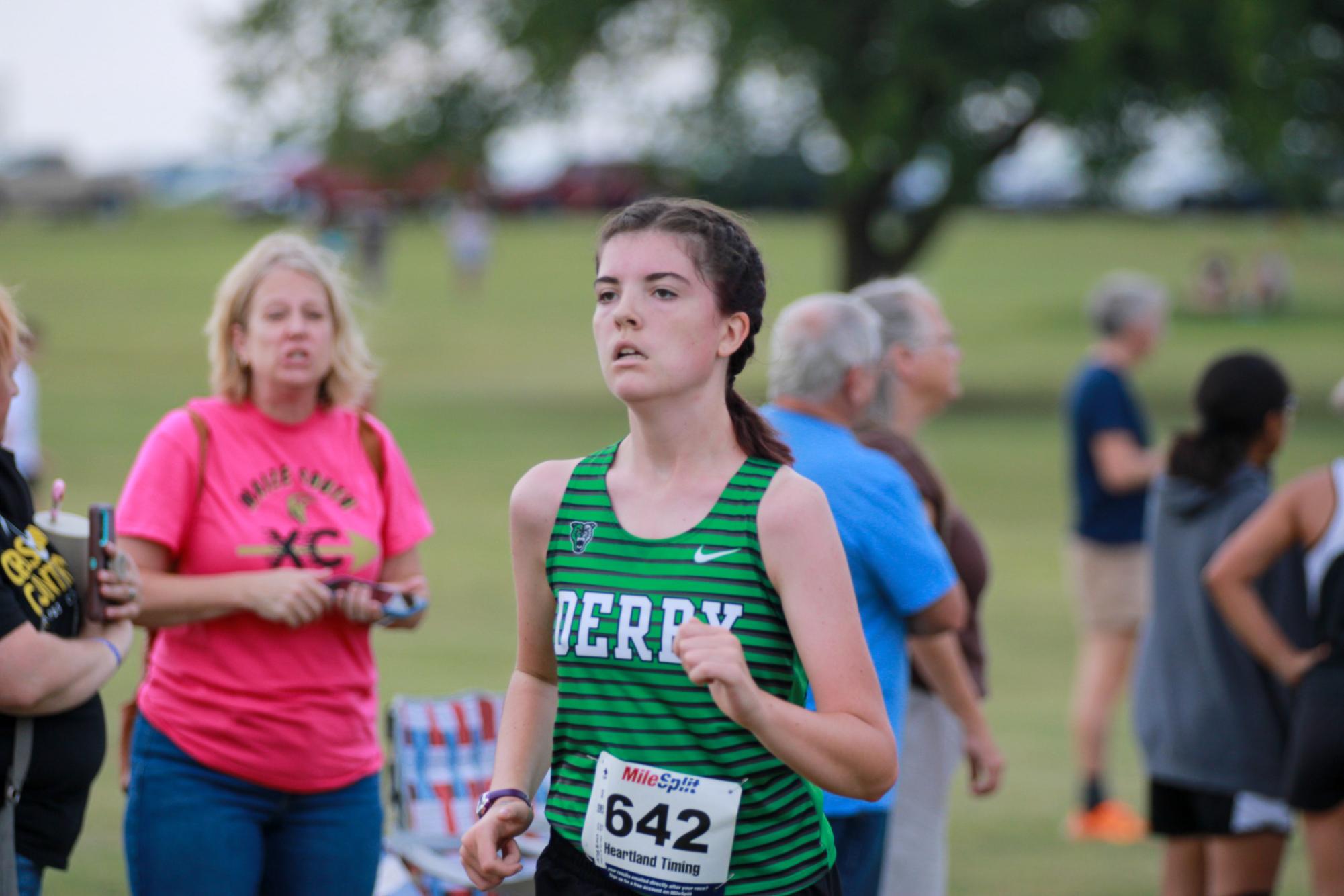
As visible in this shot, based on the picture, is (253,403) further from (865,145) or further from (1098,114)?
(1098,114)

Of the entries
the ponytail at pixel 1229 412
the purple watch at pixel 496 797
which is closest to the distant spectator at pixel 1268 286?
the ponytail at pixel 1229 412

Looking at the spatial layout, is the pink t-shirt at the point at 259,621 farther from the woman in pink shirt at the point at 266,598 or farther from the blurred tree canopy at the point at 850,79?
the blurred tree canopy at the point at 850,79

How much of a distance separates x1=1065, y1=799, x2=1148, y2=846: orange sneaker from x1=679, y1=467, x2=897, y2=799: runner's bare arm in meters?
4.61

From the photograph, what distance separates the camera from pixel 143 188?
57.5 meters

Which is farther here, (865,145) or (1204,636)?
(865,145)

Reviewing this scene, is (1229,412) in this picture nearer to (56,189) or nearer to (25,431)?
(25,431)

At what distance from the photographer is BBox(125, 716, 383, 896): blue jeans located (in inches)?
147

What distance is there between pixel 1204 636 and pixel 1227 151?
17.3 metres

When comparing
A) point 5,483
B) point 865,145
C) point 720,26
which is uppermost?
point 720,26

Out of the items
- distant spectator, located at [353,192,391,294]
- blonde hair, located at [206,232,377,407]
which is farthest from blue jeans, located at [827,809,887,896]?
distant spectator, located at [353,192,391,294]

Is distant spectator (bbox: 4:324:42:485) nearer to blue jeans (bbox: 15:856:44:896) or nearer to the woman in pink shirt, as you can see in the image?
the woman in pink shirt

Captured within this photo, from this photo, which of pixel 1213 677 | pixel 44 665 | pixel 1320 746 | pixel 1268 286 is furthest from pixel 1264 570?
pixel 1268 286

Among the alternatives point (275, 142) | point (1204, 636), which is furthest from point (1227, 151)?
point (1204, 636)

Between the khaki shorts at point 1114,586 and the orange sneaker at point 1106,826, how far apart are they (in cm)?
90
